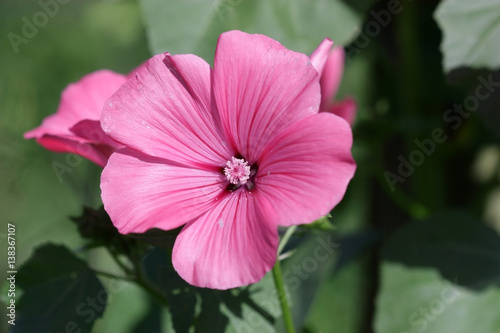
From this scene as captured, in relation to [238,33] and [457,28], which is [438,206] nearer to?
[457,28]

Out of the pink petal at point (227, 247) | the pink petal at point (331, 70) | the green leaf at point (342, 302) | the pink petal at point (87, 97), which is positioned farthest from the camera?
the green leaf at point (342, 302)

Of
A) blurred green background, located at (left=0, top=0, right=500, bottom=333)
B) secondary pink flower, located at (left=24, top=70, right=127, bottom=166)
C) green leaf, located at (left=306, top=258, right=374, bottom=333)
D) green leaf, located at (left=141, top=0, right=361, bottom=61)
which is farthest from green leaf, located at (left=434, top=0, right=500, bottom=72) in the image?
green leaf, located at (left=306, top=258, right=374, bottom=333)

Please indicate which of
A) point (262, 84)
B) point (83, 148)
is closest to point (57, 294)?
point (83, 148)

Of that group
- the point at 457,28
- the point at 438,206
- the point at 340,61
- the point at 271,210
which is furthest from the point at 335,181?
the point at 438,206

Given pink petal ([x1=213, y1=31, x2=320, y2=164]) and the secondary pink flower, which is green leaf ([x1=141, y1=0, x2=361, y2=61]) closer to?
the secondary pink flower

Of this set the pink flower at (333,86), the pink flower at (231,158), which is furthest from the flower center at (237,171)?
the pink flower at (333,86)

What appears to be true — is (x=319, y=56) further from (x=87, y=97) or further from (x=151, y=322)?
(x=151, y=322)

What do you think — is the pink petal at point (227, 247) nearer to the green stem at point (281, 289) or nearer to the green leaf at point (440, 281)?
the green stem at point (281, 289)
